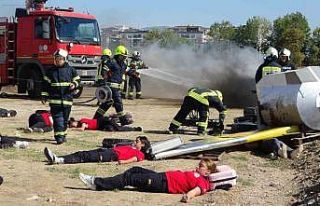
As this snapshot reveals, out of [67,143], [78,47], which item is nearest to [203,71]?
[78,47]

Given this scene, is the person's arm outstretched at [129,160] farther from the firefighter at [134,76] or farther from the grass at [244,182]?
the firefighter at [134,76]

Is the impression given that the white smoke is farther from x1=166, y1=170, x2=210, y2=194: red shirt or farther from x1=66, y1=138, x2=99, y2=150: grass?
x1=166, y1=170, x2=210, y2=194: red shirt

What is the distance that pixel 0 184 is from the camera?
6.61m

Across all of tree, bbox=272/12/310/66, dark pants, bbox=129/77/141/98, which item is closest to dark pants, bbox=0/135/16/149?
dark pants, bbox=129/77/141/98

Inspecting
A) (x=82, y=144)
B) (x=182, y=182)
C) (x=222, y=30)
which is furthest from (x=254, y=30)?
(x=182, y=182)

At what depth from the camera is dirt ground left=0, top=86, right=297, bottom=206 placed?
6215 millimetres

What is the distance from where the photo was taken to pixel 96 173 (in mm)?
7477

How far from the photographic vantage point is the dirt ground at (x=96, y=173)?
621 cm

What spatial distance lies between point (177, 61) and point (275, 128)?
Result: 14.0 metres

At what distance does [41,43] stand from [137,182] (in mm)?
13093

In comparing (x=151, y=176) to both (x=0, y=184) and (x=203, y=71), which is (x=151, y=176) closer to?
(x=0, y=184)

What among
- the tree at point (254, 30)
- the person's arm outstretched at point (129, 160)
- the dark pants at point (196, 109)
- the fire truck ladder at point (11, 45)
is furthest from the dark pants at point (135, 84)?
the tree at point (254, 30)

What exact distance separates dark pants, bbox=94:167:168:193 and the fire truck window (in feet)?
41.8

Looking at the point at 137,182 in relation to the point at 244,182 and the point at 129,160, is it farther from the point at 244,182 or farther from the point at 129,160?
the point at 129,160
